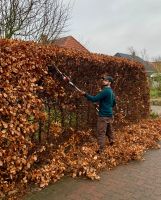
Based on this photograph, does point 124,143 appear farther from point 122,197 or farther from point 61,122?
point 122,197

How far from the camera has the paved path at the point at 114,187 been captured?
614 cm

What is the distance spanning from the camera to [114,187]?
6.64m

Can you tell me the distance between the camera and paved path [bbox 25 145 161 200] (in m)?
6.14

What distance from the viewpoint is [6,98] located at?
20.0 feet

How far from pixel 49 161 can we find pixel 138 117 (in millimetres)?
6780

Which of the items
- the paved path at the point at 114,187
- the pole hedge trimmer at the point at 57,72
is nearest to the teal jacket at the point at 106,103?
the pole hedge trimmer at the point at 57,72

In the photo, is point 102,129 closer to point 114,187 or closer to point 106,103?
point 106,103

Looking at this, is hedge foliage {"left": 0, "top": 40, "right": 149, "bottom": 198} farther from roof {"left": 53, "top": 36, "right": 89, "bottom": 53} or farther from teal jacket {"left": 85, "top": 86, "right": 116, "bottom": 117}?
roof {"left": 53, "top": 36, "right": 89, "bottom": 53}

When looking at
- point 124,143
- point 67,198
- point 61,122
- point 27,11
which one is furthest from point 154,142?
point 27,11

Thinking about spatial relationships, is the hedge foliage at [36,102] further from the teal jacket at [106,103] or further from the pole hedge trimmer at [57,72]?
the teal jacket at [106,103]

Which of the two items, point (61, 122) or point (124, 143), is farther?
point (124, 143)

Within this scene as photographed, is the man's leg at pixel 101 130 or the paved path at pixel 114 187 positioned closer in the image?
the paved path at pixel 114 187

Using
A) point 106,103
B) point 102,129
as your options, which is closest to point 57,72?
point 106,103

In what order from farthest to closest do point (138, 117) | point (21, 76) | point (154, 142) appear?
1. point (138, 117)
2. point (154, 142)
3. point (21, 76)
